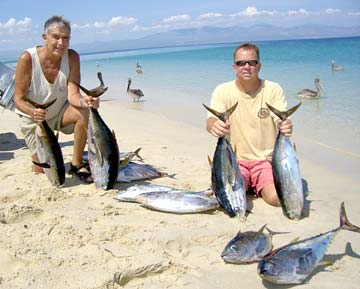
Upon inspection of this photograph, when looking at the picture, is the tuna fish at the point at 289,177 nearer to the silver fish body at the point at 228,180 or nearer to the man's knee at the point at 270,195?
the man's knee at the point at 270,195

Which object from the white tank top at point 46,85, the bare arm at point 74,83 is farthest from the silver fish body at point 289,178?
the white tank top at point 46,85

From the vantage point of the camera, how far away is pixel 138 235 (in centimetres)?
344

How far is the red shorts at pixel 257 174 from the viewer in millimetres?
4222

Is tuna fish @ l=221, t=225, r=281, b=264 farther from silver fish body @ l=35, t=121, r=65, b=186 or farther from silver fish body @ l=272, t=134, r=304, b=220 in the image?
silver fish body @ l=35, t=121, r=65, b=186

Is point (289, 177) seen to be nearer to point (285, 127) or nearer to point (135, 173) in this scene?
point (285, 127)

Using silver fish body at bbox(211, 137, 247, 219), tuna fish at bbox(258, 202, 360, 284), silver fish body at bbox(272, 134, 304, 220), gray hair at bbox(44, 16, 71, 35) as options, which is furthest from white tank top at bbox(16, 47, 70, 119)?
tuna fish at bbox(258, 202, 360, 284)

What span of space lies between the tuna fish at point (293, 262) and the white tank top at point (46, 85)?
3206 millimetres

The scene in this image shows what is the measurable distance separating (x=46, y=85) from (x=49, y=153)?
86 cm

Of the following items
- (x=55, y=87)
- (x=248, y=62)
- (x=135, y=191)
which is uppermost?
(x=248, y=62)

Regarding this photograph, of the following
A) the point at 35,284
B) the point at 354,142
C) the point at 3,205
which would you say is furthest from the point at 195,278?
the point at 354,142

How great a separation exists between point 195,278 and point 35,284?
108cm

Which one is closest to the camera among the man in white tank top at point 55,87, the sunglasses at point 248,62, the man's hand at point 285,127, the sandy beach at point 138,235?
the sandy beach at point 138,235

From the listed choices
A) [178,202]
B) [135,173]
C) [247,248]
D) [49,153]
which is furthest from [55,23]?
[247,248]

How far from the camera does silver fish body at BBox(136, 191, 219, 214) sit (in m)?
3.92
